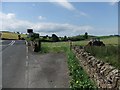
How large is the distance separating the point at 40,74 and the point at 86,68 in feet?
13.0

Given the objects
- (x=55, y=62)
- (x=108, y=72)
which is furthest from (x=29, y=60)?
(x=108, y=72)

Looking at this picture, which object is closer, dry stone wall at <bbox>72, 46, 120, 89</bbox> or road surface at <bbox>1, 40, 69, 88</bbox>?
dry stone wall at <bbox>72, 46, 120, 89</bbox>

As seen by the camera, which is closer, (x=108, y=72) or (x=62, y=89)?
(x=108, y=72)

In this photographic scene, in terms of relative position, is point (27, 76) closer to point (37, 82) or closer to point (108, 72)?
point (37, 82)

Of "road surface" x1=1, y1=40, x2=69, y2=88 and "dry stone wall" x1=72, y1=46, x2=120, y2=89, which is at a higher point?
"dry stone wall" x1=72, y1=46, x2=120, y2=89

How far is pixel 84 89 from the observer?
14.5 m

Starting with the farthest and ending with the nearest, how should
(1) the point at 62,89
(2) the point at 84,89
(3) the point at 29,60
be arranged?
(3) the point at 29,60
(1) the point at 62,89
(2) the point at 84,89

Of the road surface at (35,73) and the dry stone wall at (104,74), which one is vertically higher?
the dry stone wall at (104,74)

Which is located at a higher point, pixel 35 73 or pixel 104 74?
pixel 104 74

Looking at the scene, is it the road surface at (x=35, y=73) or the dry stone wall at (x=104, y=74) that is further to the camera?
the road surface at (x=35, y=73)

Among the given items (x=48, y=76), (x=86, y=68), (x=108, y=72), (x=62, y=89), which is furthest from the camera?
(x=48, y=76)

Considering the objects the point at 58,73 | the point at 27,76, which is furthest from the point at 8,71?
the point at 58,73

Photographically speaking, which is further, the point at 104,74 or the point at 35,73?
the point at 35,73

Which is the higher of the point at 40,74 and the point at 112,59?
the point at 112,59
